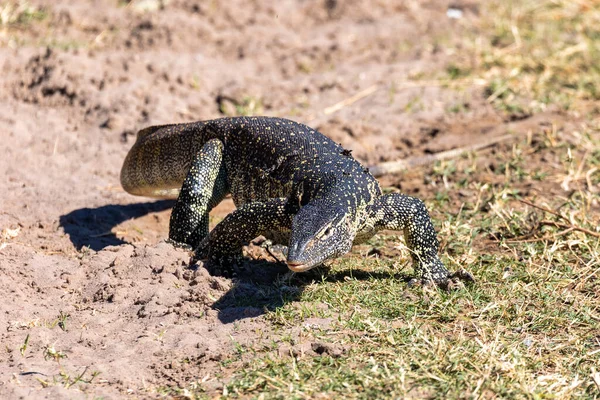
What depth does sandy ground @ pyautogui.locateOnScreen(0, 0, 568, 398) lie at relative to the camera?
5.62 metres

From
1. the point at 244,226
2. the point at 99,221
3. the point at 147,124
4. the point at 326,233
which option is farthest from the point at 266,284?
the point at 147,124

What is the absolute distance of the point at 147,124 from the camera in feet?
33.1

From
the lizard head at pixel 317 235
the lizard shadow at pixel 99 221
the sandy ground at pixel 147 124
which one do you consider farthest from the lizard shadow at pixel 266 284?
the lizard shadow at pixel 99 221

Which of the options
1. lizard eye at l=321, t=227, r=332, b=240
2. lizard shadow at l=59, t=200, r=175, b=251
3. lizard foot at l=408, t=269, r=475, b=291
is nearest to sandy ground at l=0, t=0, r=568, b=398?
lizard shadow at l=59, t=200, r=175, b=251

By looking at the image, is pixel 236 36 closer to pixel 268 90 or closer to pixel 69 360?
pixel 268 90

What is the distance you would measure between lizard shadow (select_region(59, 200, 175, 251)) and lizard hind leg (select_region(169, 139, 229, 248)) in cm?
97

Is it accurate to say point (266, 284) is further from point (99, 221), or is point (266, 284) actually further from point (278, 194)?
point (99, 221)

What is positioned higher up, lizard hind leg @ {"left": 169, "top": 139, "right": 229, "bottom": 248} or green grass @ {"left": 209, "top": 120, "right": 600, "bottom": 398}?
lizard hind leg @ {"left": 169, "top": 139, "right": 229, "bottom": 248}

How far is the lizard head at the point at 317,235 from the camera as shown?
560 cm

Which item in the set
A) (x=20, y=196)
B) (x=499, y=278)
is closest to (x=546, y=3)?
(x=499, y=278)

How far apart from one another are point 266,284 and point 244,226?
490mm

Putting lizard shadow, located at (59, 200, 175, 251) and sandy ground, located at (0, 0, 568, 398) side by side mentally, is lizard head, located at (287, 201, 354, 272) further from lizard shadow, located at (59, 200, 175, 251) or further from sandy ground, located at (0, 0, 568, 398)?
lizard shadow, located at (59, 200, 175, 251)

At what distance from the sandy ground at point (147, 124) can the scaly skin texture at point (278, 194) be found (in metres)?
0.43

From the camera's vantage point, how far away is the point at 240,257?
681 cm
